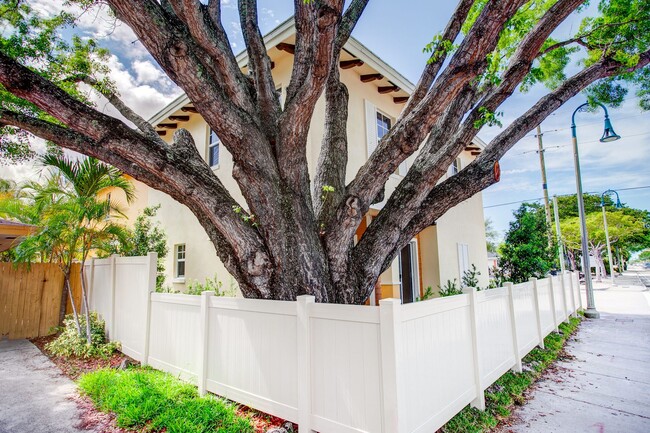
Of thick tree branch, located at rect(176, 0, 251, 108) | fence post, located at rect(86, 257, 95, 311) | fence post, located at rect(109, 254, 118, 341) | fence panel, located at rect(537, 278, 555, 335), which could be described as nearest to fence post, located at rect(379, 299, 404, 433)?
thick tree branch, located at rect(176, 0, 251, 108)

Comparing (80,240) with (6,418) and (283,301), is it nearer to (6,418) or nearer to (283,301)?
(6,418)

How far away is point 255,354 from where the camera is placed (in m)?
3.88

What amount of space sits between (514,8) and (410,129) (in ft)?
5.43

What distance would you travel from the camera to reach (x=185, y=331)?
4.95 meters

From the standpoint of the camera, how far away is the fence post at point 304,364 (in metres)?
3.33

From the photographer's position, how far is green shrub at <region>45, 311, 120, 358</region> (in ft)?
21.6

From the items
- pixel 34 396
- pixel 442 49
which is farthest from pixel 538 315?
pixel 34 396

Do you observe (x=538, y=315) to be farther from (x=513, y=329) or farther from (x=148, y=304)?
(x=148, y=304)

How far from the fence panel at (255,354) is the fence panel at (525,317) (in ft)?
13.2

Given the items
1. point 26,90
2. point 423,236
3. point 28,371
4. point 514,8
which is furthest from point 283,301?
point 423,236

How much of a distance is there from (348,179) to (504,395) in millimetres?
4981

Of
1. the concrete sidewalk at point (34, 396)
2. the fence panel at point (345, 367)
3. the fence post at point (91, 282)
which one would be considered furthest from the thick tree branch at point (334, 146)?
the fence post at point (91, 282)

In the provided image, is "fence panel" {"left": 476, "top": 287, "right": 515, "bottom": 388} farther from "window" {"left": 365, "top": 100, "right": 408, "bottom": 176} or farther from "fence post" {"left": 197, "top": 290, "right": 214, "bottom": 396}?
"window" {"left": 365, "top": 100, "right": 408, "bottom": 176}

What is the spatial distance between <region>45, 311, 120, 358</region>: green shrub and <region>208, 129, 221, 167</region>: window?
188 inches
